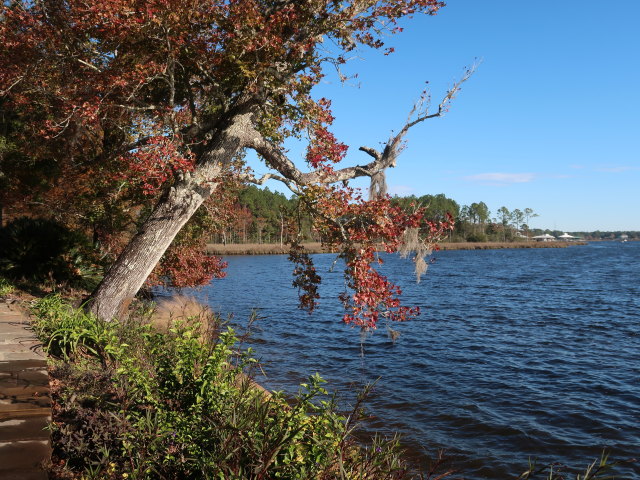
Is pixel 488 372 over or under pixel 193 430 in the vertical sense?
under

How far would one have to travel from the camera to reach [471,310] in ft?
82.7

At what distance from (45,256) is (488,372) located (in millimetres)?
13725

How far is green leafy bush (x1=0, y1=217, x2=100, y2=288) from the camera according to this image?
48.0ft

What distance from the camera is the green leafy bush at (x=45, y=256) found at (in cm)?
1464

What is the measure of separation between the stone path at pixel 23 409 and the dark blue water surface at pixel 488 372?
597 centimetres

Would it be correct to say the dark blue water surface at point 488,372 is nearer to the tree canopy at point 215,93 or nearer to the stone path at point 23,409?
the tree canopy at point 215,93

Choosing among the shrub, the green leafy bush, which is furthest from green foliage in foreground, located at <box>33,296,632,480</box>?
the shrub

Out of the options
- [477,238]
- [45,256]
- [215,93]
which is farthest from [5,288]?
[477,238]

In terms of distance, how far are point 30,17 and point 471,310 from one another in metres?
22.2

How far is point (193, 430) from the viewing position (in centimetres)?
428

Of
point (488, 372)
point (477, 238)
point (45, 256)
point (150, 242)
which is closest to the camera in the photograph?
point (150, 242)

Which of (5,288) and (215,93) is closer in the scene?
(215,93)

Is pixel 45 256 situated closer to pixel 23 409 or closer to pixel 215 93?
pixel 215 93

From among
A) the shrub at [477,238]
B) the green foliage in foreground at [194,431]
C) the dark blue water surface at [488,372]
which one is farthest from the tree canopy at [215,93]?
the shrub at [477,238]
